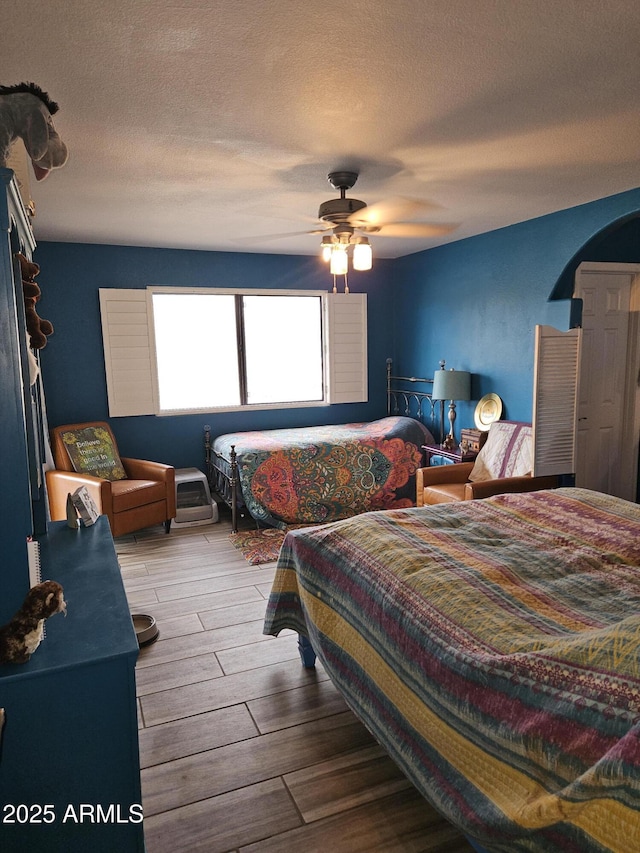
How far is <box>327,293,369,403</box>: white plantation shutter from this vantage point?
6102 mm

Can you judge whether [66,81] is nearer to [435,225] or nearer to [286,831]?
[286,831]

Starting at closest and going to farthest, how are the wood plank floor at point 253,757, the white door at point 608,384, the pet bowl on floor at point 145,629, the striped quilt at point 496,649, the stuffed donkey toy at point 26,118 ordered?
1. the striped quilt at point 496,649
2. the stuffed donkey toy at point 26,118
3. the wood plank floor at point 253,757
4. the pet bowl on floor at point 145,629
5. the white door at point 608,384

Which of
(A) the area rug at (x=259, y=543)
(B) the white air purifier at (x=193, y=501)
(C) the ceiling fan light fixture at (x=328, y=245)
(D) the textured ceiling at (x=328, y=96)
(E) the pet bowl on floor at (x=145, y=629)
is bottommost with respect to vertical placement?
(A) the area rug at (x=259, y=543)

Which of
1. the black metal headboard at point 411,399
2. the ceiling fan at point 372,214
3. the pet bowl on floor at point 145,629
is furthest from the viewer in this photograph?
the black metal headboard at point 411,399

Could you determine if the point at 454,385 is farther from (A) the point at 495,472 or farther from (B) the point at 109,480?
(B) the point at 109,480

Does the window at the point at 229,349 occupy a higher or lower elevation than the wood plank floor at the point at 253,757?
higher

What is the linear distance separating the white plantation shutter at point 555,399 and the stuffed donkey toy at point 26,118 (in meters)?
3.25

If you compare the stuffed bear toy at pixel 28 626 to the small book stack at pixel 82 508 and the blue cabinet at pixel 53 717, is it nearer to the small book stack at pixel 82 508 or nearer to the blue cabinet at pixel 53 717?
the blue cabinet at pixel 53 717

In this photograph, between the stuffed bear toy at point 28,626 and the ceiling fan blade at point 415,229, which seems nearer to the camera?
the stuffed bear toy at point 28,626

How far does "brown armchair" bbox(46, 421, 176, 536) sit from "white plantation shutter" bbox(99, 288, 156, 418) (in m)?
0.35

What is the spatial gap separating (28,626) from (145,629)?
1.77 meters

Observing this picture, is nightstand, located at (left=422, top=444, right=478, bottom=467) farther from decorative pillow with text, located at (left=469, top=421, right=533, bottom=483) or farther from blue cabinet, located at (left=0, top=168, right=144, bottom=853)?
blue cabinet, located at (left=0, top=168, right=144, bottom=853)

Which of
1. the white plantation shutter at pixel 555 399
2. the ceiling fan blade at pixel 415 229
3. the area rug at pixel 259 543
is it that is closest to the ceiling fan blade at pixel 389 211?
the ceiling fan blade at pixel 415 229

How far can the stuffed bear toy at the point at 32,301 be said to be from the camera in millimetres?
1895
